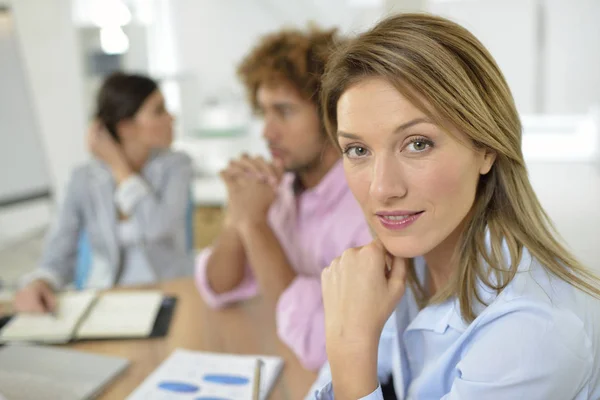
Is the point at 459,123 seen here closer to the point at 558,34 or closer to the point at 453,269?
the point at 453,269

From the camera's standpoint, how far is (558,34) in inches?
215

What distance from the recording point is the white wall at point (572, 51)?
5.44 meters

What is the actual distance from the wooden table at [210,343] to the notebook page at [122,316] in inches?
0.8

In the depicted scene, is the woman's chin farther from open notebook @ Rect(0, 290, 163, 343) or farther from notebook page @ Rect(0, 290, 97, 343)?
notebook page @ Rect(0, 290, 97, 343)

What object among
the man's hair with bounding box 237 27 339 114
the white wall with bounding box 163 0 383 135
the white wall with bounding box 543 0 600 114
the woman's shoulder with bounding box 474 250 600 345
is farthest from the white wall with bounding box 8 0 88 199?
the white wall with bounding box 543 0 600 114

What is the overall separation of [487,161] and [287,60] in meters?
0.71

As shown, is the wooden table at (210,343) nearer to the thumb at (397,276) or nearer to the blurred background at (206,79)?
the thumb at (397,276)

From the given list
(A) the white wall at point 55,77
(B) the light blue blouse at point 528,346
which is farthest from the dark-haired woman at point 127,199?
(B) the light blue blouse at point 528,346

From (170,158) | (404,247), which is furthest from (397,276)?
(170,158)

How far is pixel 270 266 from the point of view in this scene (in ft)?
3.77

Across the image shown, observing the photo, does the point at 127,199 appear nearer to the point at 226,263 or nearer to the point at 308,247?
the point at 226,263

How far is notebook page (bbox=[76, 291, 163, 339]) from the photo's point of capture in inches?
43.5

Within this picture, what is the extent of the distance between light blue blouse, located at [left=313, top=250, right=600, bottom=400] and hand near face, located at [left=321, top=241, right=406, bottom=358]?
74mm

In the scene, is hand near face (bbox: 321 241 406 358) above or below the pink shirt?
above
